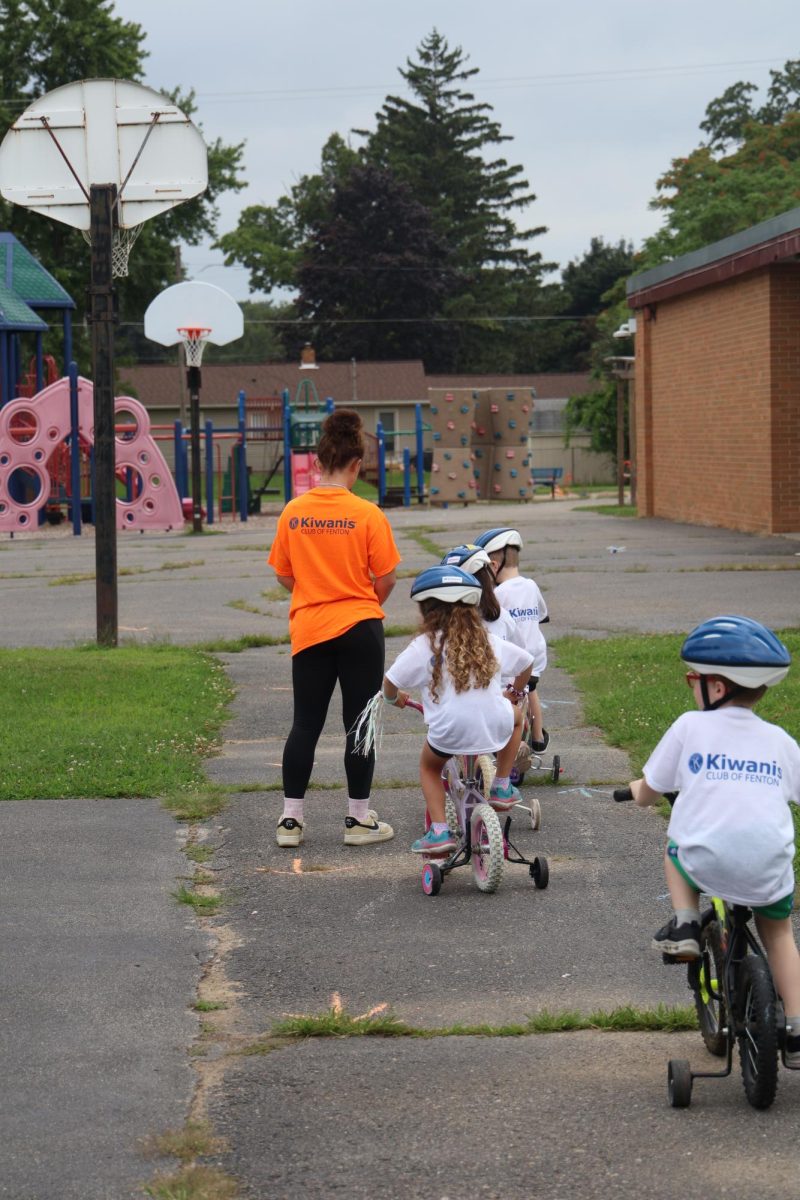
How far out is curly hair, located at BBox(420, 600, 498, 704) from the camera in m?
6.43

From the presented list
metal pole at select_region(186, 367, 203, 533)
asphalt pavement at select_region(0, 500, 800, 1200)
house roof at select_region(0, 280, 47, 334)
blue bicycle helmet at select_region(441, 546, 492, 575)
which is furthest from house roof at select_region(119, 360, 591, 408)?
blue bicycle helmet at select_region(441, 546, 492, 575)

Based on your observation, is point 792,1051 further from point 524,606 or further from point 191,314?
point 191,314

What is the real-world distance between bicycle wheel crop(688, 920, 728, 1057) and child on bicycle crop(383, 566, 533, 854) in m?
2.01

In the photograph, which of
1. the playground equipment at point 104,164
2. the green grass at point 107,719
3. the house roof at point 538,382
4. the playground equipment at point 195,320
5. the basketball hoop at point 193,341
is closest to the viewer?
the green grass at point 107,719

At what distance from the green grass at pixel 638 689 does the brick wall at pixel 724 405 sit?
457 inches

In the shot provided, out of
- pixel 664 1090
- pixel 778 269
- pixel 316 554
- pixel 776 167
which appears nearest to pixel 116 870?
pixel 316 554

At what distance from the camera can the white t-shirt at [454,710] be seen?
6.47m

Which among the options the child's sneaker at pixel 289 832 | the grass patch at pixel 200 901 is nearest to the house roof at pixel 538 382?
the child's sneaker at pixel 289 832

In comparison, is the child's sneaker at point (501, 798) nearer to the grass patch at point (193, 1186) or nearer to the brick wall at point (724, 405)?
the grass patch at point (193, 1186)

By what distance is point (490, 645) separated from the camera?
6.54 meters

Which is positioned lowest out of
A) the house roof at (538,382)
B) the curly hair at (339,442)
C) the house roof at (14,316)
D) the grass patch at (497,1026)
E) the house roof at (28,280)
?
the grass patch at (497,1026)

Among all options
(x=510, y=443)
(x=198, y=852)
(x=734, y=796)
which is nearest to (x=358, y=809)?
(x=198, y=852)

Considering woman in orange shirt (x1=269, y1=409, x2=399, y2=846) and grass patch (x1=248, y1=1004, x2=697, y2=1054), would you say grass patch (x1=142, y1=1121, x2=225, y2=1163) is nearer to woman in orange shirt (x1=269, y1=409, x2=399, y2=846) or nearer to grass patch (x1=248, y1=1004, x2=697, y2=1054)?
grass patch (x1=248, y1=1004, x2=697, y2=1054)

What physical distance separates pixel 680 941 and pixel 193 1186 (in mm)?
1404
